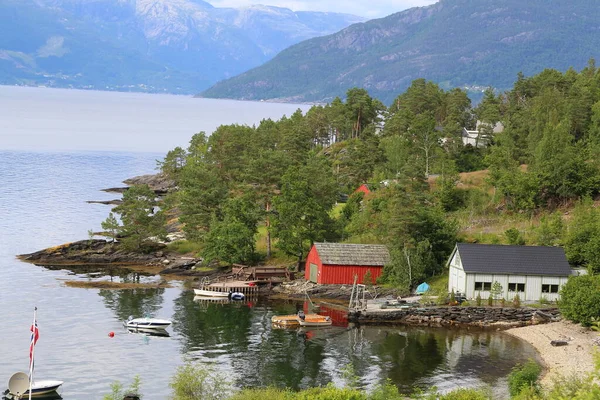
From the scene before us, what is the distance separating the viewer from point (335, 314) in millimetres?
67312

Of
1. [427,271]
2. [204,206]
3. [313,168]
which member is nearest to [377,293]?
[427,271]

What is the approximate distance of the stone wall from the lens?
208 ft

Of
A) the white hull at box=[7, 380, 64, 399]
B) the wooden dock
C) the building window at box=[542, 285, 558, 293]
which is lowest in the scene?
the white hull at box=[7, 380, 64, 399]

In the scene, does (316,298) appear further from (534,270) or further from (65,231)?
(65,231)

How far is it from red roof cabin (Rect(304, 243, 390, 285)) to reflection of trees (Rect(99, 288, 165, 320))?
1399 cm

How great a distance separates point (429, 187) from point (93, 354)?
45.8 m

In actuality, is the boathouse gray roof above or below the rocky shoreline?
above

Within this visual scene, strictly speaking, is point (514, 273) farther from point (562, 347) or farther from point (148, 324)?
point (148, 324)

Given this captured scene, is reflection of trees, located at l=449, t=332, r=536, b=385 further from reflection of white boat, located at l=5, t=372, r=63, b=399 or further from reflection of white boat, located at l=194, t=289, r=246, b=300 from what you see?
reflection of white boat, located at l=5, t=372, r=63, b=399

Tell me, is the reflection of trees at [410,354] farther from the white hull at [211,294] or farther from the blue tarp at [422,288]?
the white hull at [211,294]

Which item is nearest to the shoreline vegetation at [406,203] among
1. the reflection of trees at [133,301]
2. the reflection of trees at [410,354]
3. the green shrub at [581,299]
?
the green shrub at [581,299]

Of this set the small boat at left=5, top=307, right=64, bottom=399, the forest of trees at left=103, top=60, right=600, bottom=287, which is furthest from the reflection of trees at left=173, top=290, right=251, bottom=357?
the forest of trees at left=103, top=60, right=600, bottom=287

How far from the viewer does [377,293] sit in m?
71.0

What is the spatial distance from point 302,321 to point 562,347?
1837 cm
